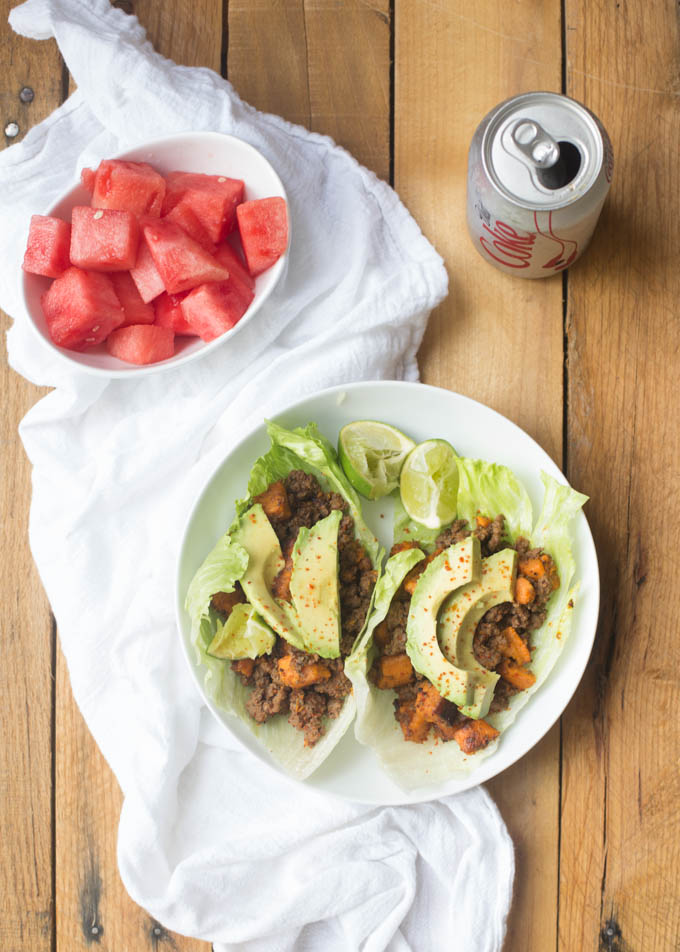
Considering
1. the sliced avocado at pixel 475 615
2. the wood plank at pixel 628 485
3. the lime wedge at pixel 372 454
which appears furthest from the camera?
the wood plank at pixel 628 485

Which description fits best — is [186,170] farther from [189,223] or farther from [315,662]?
[315,662]

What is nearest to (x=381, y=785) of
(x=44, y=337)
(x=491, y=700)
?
(x=491, y=700)

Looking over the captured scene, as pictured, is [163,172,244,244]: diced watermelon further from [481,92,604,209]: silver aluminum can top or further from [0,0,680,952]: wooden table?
[481,92,604,209]: silver aluminum can top

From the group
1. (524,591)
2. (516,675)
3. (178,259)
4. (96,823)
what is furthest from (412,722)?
(178,259)

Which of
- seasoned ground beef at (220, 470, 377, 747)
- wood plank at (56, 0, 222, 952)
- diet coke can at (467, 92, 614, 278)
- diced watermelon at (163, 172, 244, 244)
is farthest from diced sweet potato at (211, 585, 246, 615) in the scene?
diet coke can at (467, 92, 614, 278)

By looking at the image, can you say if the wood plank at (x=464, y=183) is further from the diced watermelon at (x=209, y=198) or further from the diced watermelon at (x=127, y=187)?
the diced watermelon at (x=127, y=187)

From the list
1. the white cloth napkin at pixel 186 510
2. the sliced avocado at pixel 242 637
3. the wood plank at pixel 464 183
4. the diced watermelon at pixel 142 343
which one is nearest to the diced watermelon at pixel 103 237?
the diced watermelon at pixel 142 343
